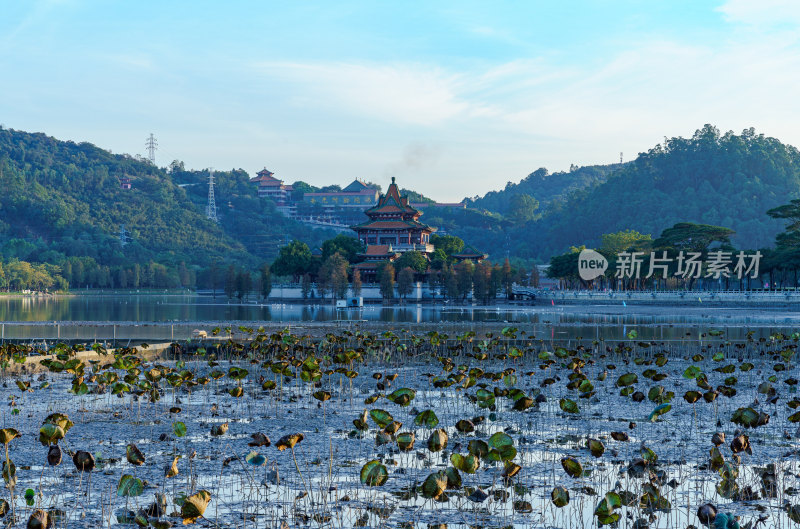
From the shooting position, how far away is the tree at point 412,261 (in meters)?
87.4

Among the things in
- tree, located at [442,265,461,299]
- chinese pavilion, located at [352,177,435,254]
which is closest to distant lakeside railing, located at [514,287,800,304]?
tree, located at [442,265,461,299]

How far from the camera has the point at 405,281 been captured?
84.1m

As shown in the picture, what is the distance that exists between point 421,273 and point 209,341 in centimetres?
5839

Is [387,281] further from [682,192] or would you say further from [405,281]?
[682,192]

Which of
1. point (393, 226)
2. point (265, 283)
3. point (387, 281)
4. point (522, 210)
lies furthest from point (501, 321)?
point (522, 210)

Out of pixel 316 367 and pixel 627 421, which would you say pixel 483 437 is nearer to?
pixel 627 421

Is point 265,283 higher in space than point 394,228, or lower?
lower

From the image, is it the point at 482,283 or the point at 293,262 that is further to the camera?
the point at 293,262

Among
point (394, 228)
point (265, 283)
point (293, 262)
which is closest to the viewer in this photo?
point (265, 283)

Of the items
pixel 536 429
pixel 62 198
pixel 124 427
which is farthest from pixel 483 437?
pixel 62 198

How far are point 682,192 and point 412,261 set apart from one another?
91929 millimetres

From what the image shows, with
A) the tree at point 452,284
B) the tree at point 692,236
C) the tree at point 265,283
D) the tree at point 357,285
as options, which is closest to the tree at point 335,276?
the tree at point 357,285

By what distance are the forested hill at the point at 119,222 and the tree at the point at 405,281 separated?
192 feet

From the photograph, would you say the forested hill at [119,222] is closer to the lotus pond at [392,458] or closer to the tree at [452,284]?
the tree at [452,284]
